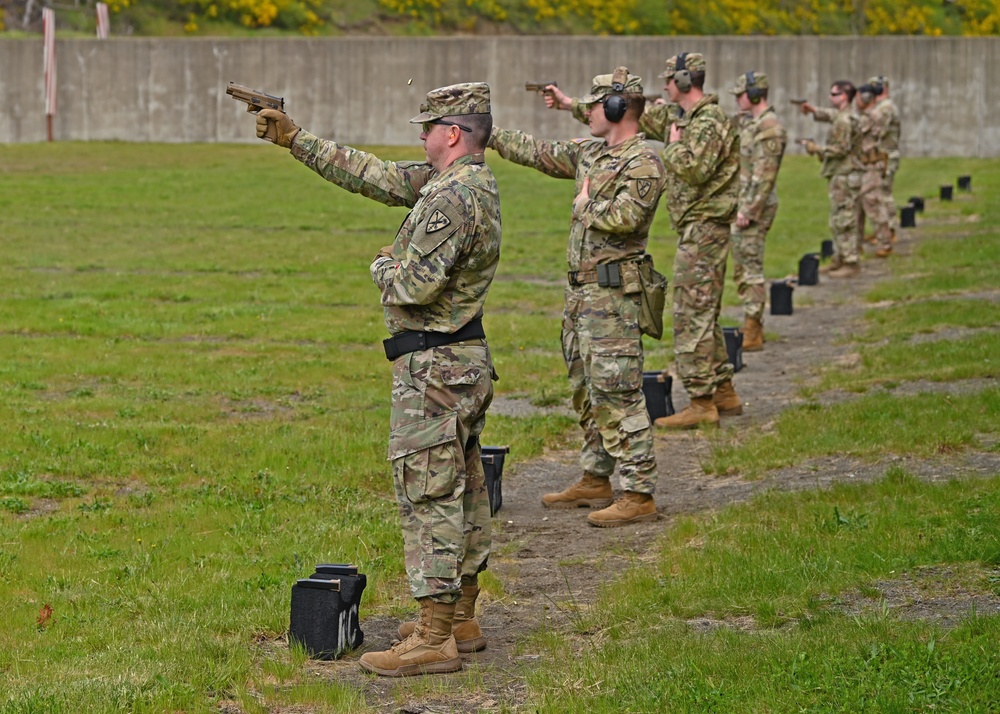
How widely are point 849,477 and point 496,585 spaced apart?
2.72m

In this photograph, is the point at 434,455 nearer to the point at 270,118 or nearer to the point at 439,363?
the point at 439,363

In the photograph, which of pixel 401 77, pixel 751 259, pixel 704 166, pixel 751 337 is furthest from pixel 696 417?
pixel 401 77

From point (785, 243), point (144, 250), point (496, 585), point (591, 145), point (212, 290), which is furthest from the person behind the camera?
point (785, 243)

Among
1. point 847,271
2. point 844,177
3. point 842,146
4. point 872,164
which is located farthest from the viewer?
point 872,164

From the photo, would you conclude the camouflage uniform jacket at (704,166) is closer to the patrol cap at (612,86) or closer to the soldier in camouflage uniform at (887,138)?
the patrol cap at (612,86)

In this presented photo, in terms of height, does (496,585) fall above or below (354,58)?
below

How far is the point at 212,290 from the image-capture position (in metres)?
18.0

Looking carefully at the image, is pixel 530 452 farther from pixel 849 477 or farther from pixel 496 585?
pixel 496 585

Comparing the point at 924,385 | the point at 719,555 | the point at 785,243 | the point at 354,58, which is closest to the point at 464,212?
the point at 719,555

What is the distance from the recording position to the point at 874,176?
2108 centimetres

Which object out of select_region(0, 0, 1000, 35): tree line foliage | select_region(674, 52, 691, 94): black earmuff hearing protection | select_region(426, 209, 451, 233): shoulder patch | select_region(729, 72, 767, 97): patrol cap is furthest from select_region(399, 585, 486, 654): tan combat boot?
select_region(0, 0, 1000, 35): tree line foliage

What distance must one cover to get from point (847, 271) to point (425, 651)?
1548cm

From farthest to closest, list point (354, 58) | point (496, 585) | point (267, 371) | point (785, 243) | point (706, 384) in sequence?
point (354, 58) < point (785, 243) < point (267, 371) < point (706, 384) < point (496, 585)

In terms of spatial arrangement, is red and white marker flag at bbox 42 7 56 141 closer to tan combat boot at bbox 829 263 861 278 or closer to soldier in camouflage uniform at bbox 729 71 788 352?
tan combat boot at bbox 829 263 861 278
